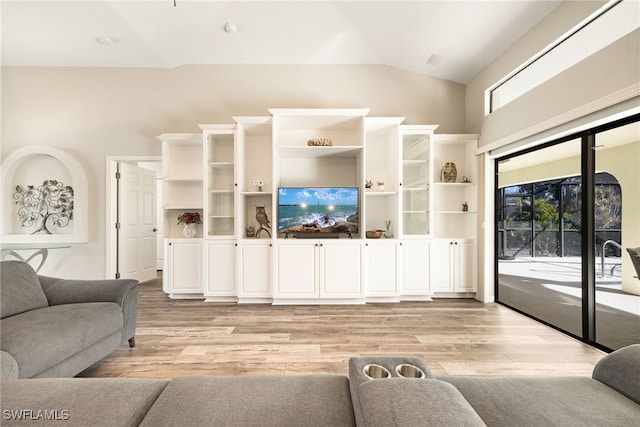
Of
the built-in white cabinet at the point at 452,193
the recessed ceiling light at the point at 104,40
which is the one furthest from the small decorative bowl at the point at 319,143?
the recessed ceiling light at the point at 104,40

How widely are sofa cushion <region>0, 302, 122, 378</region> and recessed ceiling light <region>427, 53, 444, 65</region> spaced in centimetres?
452

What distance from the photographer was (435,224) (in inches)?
161

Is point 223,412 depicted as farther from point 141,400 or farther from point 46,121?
point 46,121

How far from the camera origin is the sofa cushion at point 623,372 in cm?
90

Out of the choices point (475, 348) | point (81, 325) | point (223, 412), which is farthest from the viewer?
point (475, 348)

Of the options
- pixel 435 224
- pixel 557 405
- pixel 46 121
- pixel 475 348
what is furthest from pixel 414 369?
pixel 46 121

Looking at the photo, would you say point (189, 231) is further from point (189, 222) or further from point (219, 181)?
point (219, 181)

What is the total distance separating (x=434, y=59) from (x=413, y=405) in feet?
13.9

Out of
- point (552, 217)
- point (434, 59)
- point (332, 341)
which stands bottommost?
point (332, 341)

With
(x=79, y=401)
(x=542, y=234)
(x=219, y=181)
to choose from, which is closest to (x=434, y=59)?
(x=542, y=234)

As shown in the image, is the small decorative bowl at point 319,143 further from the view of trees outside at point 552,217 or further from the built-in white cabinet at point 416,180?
the view of trees outside at point 552,217

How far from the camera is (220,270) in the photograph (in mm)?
3617

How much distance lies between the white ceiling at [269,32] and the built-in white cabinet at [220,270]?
2.79 metres

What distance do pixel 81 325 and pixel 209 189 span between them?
228cm
